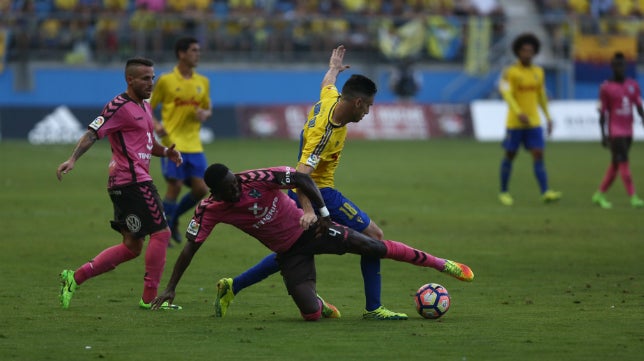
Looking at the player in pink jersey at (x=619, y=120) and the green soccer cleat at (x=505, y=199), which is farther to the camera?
the green soccer cleat at (x=505, y=199)

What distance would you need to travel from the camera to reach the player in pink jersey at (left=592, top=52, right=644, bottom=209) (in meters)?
19.1

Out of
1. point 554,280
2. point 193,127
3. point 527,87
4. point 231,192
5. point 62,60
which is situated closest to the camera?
point 231,192

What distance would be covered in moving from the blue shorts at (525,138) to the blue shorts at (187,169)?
22.5 ft

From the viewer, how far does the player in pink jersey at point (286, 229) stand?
30.4 feet

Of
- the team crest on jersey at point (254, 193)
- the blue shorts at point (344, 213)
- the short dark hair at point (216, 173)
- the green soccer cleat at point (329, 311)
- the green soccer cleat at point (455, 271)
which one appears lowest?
the green soccer cleat at point (329, 311)

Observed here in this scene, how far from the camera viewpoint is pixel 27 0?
39.2 metres

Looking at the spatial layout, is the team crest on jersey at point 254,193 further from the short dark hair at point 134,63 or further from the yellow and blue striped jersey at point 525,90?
the yellow and blue striped jersey at point 525,90

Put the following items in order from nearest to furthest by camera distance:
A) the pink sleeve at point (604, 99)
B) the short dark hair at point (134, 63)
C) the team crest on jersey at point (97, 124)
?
the team crest on jersey at point (97, 124) → the short dark hair at point (134, 63) → the pink sleeve at point (604, 99)

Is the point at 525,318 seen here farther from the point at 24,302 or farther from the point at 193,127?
the point at 193,127

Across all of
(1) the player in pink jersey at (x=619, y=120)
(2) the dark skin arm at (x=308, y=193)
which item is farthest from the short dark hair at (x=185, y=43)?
(1) the player in pink jersey at (x=619, y=120)

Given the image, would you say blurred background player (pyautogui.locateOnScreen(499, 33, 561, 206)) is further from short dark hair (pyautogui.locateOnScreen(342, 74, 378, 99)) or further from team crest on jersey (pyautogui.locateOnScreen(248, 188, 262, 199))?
team crest on jersey (pyautogui.locateOnScreen(248, 188, 262, 199))

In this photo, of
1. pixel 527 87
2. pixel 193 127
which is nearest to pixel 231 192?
pixel 193 127

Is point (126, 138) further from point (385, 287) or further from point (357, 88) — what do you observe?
point (385, 287)

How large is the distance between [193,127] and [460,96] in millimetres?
28609
